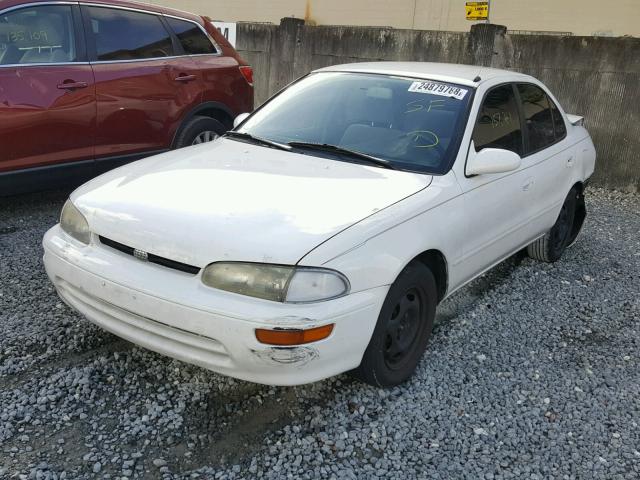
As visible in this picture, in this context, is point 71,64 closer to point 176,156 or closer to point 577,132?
point 176,156

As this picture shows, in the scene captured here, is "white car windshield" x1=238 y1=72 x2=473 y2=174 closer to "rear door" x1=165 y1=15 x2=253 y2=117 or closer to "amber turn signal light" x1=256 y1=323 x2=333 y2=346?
"amber turn signal light" x1=256 y1=323 x2=333 y2=346

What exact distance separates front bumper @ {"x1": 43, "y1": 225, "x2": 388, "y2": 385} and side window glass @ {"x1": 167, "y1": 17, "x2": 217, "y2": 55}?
12.0ft

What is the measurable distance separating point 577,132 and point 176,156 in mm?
3276

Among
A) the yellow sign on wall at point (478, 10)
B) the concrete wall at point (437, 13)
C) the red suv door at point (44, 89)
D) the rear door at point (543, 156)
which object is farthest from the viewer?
the concrete wall at point (437, 13)

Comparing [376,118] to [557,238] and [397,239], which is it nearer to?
[397,239]

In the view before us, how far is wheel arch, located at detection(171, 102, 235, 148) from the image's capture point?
574 centimetres

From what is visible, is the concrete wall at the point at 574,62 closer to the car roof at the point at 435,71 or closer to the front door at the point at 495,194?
the car roof at the point at 435,71

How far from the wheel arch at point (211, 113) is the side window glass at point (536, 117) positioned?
298 centimetres

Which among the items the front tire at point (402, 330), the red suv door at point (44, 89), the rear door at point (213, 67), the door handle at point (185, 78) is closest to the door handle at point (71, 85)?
the red suv door at point (44, 89)

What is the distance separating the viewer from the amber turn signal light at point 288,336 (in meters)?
2.39

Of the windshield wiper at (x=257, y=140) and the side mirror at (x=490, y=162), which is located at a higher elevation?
the side mirror at (x=490, y=162)

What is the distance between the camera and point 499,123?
3854 millimetres

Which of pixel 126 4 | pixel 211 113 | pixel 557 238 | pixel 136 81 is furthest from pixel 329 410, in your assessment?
pixel 126 4

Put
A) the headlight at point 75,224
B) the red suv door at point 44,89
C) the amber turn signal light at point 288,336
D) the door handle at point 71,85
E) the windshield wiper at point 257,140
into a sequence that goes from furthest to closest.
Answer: the door handle at point 71,85, the red suv door at point 44,89, the windshield wiper at point 257,140, the headlight at point 75,224, the amber turn signal light at point 288,336
